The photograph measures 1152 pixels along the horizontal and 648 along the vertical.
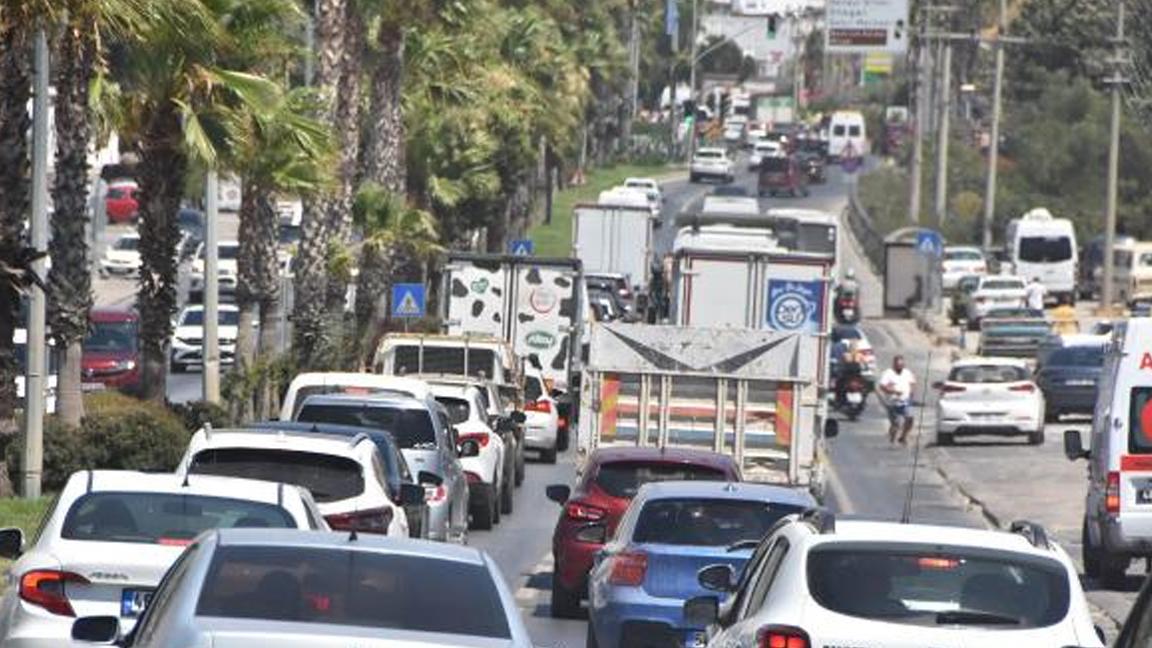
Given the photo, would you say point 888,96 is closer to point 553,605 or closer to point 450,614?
point 553,605

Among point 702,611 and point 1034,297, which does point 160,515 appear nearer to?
point 702,611

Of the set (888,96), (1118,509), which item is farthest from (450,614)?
(888,96)

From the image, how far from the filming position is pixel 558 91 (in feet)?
289

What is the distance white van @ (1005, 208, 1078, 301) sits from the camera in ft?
281

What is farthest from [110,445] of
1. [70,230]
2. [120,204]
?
[120,204]

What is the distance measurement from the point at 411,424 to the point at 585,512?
162 inches

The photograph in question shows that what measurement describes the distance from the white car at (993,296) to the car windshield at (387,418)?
162ft

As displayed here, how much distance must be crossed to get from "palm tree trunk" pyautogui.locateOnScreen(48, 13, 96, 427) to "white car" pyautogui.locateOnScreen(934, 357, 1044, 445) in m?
20.7

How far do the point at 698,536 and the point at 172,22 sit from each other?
42.0 ft

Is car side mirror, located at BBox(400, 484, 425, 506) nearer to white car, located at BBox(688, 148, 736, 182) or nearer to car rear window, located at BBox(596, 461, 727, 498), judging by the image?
car rear window, located at BBox(596, 461, 727, 498)

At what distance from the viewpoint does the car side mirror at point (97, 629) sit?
12.7m

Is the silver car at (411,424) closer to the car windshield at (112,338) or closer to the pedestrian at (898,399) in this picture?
the pedestrian at (898,399)

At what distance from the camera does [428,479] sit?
25.7 metres

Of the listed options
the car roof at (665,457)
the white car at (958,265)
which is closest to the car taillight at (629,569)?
the car roof at (665,457)
